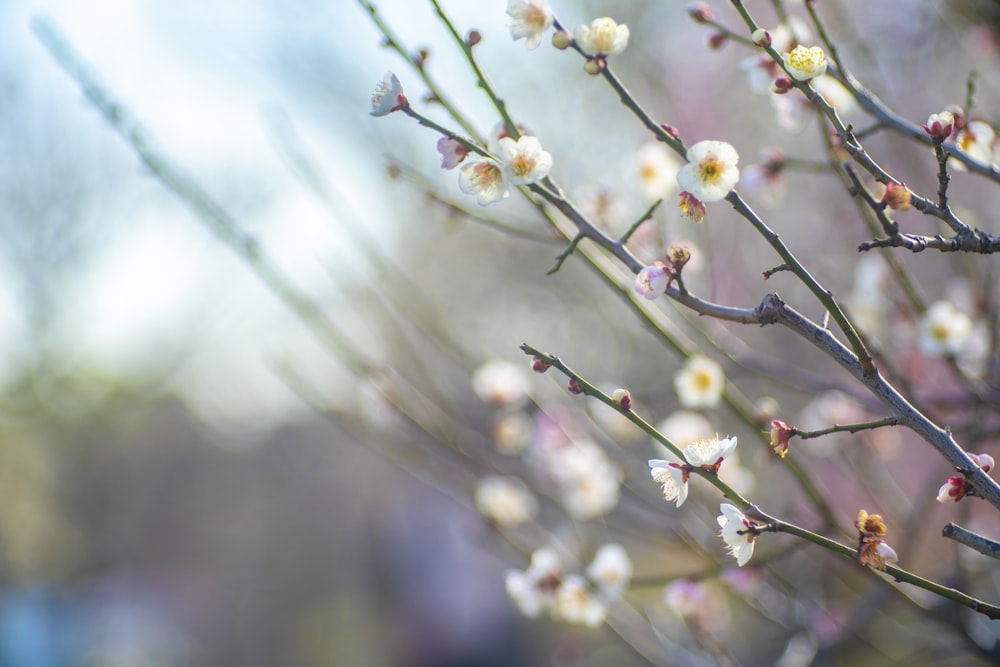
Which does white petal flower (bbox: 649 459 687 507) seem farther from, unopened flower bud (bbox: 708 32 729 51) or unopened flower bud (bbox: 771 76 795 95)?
unopened flower bud (bbox: 708 32 729 51)

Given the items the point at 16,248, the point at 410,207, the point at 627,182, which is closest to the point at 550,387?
the point at 627,182

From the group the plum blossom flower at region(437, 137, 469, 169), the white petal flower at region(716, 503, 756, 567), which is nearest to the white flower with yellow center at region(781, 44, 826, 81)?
the plum blossom flower at region(437, 137, 469, 169)

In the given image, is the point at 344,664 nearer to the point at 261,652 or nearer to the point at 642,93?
the point at 261,652

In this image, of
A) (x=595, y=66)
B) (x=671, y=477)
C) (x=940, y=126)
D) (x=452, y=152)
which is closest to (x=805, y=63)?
(x=940, y=126)

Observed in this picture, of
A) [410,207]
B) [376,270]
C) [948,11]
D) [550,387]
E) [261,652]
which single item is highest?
[410,207]

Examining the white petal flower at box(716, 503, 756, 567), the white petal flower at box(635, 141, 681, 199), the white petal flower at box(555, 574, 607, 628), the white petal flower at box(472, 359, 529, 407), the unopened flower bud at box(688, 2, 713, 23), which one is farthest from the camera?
the white petal flower at box(472, 359, 529, 407)

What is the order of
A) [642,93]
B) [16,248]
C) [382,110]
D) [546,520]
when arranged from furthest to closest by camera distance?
[546,520] < [16,248] < [642,93] < [382,110]
